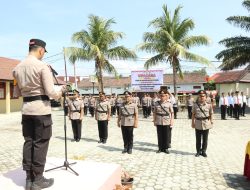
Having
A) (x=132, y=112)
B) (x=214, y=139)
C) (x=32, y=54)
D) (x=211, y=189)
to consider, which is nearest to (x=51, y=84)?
(x=32, y=54)

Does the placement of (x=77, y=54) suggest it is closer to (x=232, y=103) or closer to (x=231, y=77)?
(x=232, y=103)

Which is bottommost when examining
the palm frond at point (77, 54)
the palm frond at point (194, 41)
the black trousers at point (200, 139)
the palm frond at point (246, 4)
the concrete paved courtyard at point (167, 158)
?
the concrete paved courtyard at point (167, 158)

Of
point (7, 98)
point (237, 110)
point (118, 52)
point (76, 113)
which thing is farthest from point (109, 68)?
point (76, 113)

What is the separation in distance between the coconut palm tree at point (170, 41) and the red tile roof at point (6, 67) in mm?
10404

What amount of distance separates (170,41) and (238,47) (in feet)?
15.9

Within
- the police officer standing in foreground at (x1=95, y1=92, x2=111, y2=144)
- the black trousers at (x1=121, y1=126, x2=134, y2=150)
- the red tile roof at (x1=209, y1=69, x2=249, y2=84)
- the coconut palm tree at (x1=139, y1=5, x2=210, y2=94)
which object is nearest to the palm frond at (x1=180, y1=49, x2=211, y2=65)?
the coconut palm tree at (x1=139, y1=5, x2=210, y2=94)

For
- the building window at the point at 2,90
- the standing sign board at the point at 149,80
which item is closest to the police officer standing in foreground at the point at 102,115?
the standing sign board at the point at 149,80

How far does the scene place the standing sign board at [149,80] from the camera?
89.6 ft

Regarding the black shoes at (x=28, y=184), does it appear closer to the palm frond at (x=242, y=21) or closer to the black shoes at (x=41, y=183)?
the black shoes at (x=41, y=183)

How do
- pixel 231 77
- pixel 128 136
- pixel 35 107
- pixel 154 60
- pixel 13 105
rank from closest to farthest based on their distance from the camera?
pixel 35 107, pixel 128 136, pixel 154 60, pixel 13 105, pixel 231 77

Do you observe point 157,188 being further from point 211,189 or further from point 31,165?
point 31,165

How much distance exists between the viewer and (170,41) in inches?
951

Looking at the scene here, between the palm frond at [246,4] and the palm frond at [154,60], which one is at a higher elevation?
the palm frond at [246,4]

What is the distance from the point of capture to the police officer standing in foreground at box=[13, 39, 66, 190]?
13.6 feet
